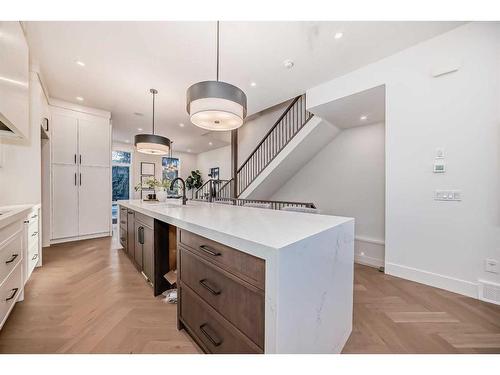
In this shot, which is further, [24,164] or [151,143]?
[151,143]

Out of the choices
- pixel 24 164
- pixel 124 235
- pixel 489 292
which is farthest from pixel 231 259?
pixel 24 164

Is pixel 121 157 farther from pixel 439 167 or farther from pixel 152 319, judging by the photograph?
pixel 439 167

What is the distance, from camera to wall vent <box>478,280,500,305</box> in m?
1.95

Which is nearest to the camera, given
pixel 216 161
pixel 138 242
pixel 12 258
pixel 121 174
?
pixel 12 258

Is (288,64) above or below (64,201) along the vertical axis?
above

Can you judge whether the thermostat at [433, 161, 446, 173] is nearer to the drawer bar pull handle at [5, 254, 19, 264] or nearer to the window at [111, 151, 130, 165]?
the drawer bar pull handle at [5, 254, 19, 264]

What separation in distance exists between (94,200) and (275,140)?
4261mm

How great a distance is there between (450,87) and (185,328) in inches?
139

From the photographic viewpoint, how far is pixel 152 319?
1.68 metres

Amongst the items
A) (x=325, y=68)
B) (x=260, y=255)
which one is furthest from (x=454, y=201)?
(x=260, y=255)

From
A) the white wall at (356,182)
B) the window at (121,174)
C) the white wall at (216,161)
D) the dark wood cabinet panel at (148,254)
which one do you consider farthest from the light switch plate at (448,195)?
the window at (121,174)

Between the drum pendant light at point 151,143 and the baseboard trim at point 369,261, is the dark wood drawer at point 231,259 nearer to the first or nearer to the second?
the drum pendant light at point 151,143

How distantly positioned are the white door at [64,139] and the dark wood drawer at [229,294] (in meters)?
4.25
